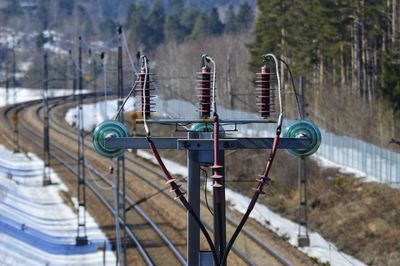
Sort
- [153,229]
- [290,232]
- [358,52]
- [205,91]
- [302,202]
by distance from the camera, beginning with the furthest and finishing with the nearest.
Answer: [358,52]
[153,229]
[290,232]
[302,202]
[205,91]

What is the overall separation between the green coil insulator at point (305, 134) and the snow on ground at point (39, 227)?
14028 mm

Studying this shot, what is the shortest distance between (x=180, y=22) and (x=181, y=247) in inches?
3339

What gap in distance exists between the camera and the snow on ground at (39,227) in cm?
2273

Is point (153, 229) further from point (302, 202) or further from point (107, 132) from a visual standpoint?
point (107, 132)

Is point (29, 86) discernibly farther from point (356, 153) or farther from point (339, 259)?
point (339, 259)

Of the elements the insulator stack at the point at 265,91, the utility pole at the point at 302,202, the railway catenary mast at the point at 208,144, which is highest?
the insulator stack at the point at 265,91

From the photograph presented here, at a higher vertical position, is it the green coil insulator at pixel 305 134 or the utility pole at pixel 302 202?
the green coil insulator at pixel 305 134

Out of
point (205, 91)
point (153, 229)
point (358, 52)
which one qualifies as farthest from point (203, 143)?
point (358, 52)

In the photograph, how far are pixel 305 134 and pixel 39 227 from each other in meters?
20.3

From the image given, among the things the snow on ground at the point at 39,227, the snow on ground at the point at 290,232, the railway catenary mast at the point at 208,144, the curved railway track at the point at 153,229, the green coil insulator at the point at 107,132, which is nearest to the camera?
the railway catenary mast at the point at 208,144

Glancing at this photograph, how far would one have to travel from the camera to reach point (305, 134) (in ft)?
26.2

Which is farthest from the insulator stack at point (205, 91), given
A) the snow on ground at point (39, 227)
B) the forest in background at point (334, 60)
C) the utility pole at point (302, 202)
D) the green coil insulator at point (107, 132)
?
the forest in background at point (334, 60)

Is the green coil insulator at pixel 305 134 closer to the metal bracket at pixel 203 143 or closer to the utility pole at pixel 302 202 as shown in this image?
the metal bracket at pixel 203 143

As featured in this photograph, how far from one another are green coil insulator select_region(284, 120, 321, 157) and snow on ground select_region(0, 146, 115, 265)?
1403 cm
